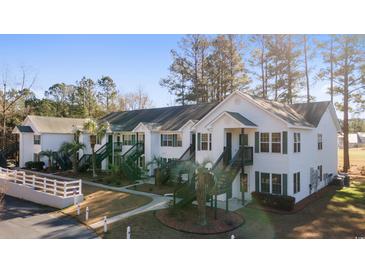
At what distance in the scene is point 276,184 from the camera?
1599cm

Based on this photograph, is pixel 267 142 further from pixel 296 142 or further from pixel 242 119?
pixel 242 119

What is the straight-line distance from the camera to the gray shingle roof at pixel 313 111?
19484 millimetres

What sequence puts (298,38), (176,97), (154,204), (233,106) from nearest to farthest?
1. (154,204)
2. (233,106)
3. (298,38)
4. (176,97)

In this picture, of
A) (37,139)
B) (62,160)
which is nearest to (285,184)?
(62,160)

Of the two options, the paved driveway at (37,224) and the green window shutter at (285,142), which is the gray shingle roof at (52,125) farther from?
the green window shutter at (285,142)

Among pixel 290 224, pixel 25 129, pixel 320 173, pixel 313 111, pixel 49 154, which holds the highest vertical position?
pixel 313 111

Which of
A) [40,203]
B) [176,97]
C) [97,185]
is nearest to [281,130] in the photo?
[97,185]

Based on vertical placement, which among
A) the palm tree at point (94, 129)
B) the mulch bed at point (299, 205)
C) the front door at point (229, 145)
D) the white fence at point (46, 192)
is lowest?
the mulch bed at point (299, 205)

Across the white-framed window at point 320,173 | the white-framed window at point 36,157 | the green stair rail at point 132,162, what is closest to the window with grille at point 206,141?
the green stair rail at point 132,162

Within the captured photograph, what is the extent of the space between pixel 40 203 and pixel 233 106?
1352 centimetres

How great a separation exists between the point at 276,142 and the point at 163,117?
13.7 m

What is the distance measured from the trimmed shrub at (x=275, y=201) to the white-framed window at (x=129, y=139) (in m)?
13.9

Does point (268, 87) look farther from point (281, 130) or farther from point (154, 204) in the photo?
point (154, 204)

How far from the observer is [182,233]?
1152 cm
